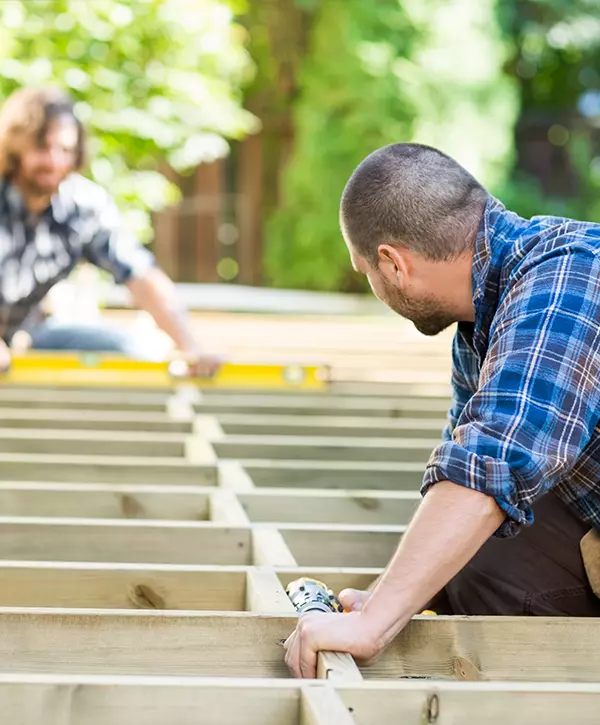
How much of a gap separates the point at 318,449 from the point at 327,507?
25.9 inches

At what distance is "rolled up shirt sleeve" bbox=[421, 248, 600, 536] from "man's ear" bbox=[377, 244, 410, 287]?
21 cm

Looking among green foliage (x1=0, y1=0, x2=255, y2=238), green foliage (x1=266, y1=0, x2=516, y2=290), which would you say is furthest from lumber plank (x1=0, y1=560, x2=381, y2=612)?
green foliage (x1=266, y1=0, x2=516, y2=290)

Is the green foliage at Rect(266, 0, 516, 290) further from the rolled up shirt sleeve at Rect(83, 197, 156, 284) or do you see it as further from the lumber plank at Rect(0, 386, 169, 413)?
the lumber plank at Rect(0, 386, 169, 413)

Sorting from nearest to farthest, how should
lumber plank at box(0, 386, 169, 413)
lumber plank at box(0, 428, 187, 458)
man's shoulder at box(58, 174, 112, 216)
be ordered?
lumber plank at box(0, 428, 187, 458), lumber plank at box(0, 386, 169, 413), man's shoulder at box(58, 174, 112, 216)

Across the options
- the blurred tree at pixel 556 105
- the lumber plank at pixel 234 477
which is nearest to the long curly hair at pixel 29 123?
the lumber plank at pixel 234 477

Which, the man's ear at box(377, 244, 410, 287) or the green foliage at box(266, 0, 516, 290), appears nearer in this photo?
the man's ear at box(377, 244, 410, 287)

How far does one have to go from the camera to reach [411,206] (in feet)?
6.64

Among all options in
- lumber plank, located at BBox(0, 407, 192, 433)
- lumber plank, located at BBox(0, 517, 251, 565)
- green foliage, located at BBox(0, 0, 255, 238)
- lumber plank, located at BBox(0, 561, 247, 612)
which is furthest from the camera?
green foliage, located at BBox(0, 0, 255, 238)

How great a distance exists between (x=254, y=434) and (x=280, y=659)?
204cm

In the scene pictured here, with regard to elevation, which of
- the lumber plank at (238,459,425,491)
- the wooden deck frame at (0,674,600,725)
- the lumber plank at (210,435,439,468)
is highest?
the wooden deck frame at (0,674,600,725)

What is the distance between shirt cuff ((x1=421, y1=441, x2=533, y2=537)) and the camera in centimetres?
176

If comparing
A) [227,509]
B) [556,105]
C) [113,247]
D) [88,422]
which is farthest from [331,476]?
[556,105]

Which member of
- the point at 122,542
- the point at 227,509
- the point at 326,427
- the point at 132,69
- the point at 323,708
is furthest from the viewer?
the point at 132,69

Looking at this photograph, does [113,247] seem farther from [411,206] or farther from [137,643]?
[137,643]
